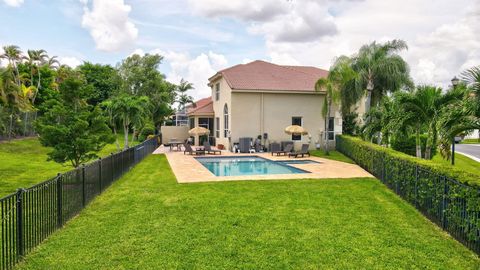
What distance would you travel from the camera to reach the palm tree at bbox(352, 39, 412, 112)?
27.1 metres

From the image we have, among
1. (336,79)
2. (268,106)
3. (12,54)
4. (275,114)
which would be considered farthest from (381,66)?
(12,54)

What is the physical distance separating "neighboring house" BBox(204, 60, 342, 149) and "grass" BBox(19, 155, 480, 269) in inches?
603

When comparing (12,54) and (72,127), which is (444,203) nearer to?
(72,127)

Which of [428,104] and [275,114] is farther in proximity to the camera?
[275,114]

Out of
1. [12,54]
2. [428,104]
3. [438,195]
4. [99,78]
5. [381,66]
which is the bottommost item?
[438,195]

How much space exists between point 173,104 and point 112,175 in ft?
134

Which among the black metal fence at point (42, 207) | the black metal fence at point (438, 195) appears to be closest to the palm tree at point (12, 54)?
the black metal fence at point (42, 207)

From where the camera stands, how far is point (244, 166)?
799 inches

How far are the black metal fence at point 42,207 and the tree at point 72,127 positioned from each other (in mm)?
1856

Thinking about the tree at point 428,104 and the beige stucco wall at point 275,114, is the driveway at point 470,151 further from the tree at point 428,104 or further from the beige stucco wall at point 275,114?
the tree at point 428,104

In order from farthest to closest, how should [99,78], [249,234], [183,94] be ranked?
[99,78] → [183,94] → [249,234]

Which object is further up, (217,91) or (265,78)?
(265,78)

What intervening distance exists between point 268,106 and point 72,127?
16802 millimetres

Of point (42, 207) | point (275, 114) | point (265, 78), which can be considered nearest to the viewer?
point (42, 207)
